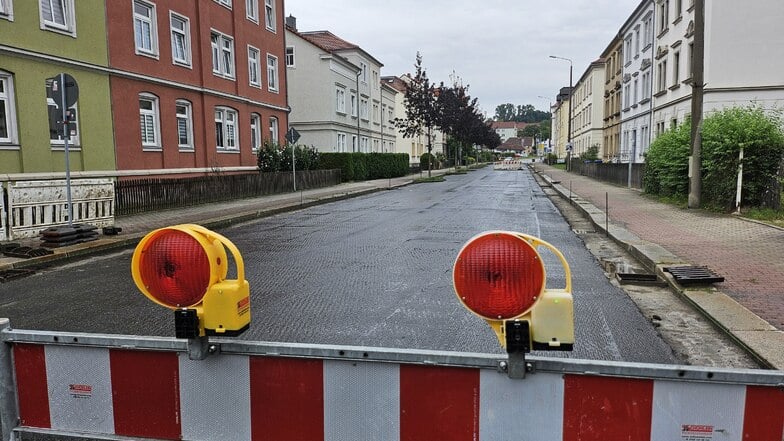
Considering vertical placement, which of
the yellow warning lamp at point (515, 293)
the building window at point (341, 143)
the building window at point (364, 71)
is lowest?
the yellow warning lamp at point (515, 293)

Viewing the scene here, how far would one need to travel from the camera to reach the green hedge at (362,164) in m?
36.1

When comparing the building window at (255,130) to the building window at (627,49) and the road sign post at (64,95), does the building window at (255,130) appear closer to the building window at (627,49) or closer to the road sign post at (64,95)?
the road sign post at (64,95)

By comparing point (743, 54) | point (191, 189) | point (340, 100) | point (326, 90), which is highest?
point (326, 90)

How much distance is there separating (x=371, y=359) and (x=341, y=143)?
4324 cm

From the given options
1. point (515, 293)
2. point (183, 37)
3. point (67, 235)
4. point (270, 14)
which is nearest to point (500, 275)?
point (515, 293)

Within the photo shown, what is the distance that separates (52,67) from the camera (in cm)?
1634

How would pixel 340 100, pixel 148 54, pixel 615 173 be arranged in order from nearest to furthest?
pixel 148 54 → pixel 615 173 → pixel 340 100

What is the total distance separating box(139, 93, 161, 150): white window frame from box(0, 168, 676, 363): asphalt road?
33.5 ft

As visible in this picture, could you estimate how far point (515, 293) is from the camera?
2184 millimetres

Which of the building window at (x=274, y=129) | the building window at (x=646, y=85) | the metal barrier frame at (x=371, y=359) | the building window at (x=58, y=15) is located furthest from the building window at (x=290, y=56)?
the metal barrier frame at (x=371, y=359)

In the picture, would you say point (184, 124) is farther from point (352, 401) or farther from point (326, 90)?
point (352, 401)

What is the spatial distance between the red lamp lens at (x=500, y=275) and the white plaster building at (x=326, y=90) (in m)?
40.9

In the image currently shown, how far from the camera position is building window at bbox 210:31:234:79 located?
2567cm

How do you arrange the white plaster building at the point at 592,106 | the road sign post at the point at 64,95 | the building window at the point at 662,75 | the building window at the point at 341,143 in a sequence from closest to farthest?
1. the road sign post at the point at 64,95
2. the building window at the point at 662,75
3. the building window at the point at 341,143
4. the white plaster building at the point at 592,106
